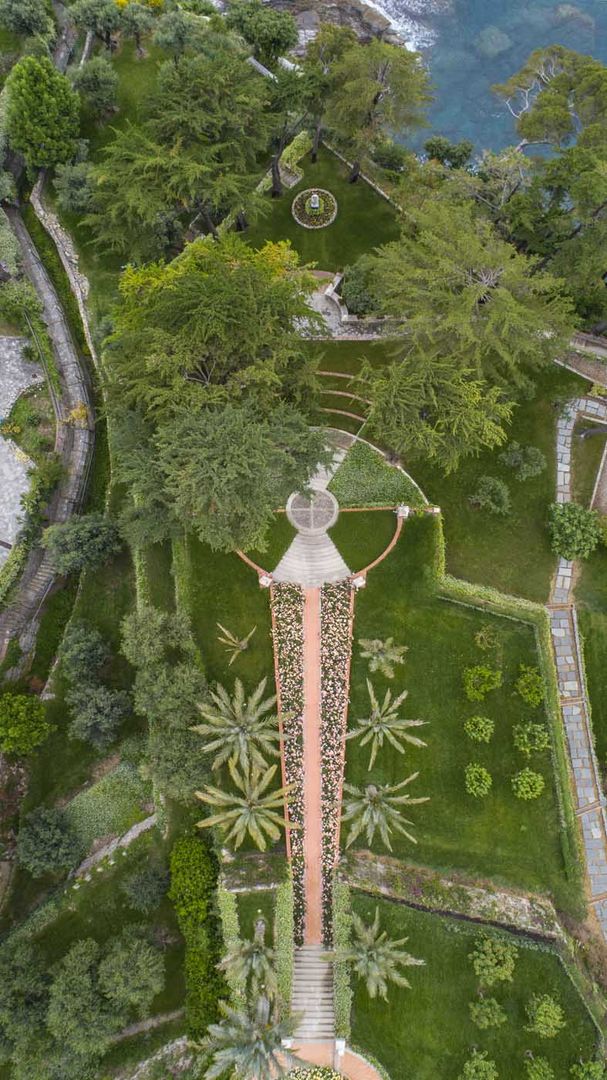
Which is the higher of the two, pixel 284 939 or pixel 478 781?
pixel 478 781

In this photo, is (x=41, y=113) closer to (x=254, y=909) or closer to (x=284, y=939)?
(x=254, y=909)

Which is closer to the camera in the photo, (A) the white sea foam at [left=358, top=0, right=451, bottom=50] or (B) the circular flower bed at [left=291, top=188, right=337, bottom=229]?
(B) the circular flower bed at [left=291, top=188, right=337, bottom=229]

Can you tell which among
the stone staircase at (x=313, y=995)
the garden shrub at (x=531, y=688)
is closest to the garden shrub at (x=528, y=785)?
the garden shrub at (x=531, y=688)

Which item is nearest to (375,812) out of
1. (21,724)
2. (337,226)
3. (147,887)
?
(147,887)

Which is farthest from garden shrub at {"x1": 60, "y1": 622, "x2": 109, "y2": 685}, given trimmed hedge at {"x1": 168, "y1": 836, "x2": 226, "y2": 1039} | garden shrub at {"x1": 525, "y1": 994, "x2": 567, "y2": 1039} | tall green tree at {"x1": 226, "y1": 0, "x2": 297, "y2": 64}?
tall green tree at {"x1": 226, "y1": 0, "x2": 297, "y2": 64}

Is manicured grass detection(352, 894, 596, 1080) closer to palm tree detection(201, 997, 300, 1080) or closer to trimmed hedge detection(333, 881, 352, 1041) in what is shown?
trimmed hedge detection(333, 881, 352, 1041)
